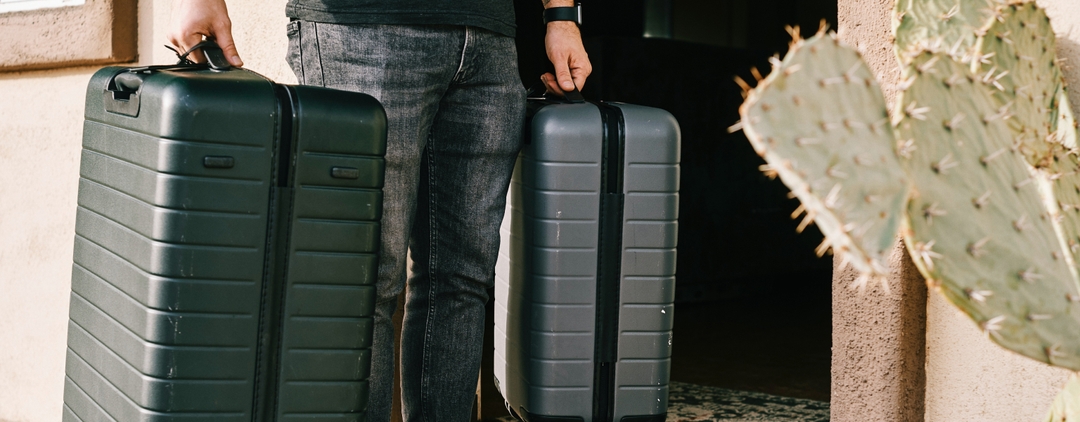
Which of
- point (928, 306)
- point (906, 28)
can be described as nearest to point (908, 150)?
point (906, 28)

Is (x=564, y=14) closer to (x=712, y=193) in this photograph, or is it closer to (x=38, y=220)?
(x=38, y=220)

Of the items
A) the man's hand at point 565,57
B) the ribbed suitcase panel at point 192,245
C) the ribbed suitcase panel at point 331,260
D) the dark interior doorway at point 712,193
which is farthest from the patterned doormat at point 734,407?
the ribbed suitcase panel at point 192,245

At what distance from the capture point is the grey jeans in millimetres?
1583

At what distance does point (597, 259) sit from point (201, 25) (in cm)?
85

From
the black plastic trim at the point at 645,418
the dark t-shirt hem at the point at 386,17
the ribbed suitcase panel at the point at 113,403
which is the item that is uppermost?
the dark t-shirt hem at the point at 386,17

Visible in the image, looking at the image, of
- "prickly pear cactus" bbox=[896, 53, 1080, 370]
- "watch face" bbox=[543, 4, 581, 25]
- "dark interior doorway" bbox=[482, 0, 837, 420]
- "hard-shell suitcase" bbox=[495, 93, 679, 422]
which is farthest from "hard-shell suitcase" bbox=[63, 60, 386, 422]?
"dark interior doorway" bbox=[482, 0, 837, 420]

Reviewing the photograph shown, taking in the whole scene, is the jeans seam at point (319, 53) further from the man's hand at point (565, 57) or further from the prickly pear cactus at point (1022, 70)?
the prickly pear cactus at point (1022, 70)

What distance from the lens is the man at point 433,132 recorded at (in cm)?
158

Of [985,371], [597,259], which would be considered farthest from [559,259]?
[985,371]

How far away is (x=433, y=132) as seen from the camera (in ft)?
5.75

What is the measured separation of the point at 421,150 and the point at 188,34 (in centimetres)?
44

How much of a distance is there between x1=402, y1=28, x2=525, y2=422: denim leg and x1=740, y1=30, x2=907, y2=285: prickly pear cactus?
1.03 meters

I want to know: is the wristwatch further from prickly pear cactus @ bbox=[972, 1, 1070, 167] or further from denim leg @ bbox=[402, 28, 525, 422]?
prickly pear cactus @ bbox=[972, 1, 1070, 167]

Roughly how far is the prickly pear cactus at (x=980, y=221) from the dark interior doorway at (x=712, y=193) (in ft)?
10.9
